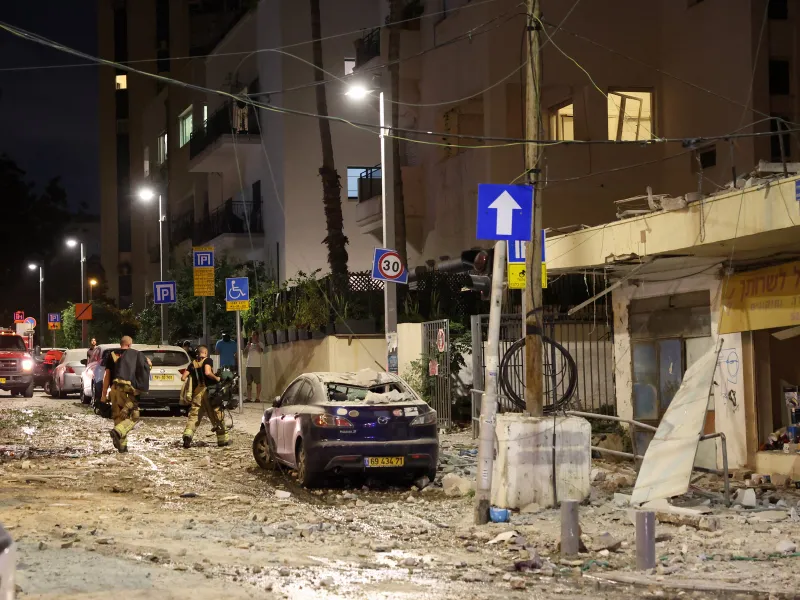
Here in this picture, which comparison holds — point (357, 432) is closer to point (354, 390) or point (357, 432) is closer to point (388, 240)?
point (354, 390)

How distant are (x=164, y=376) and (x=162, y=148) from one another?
36095 millimetres

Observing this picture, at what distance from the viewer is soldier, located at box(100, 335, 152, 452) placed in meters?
19.8

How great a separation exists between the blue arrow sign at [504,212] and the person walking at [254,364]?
982 inches

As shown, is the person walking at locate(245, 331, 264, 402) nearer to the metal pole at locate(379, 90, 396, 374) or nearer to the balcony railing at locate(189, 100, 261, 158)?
the balcony railing at locate(189, 100, 261, 158)

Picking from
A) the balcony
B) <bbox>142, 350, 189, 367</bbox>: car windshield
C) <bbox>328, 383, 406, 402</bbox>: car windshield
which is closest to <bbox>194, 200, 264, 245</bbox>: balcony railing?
the balcony

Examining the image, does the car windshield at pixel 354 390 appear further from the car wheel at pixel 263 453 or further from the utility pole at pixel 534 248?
the utility pole at pixel 534 248

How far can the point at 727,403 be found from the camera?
16719mm

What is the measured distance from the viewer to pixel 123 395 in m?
19.8

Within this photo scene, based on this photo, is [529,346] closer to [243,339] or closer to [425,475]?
[425,475]

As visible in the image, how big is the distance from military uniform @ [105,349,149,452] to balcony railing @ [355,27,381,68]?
1649 centimetres

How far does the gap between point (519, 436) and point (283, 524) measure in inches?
110

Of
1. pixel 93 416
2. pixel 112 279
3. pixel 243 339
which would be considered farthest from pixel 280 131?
pixel 112 279

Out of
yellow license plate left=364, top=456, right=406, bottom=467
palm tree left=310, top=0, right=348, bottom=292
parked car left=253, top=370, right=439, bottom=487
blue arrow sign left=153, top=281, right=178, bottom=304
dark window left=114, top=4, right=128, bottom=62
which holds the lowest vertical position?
yellow license plate left=364, top=456, right=406, bottom=467

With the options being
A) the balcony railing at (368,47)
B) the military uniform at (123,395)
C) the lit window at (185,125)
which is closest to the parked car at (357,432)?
the military uniform at (123,395)
